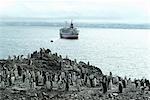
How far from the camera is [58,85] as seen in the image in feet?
77.3

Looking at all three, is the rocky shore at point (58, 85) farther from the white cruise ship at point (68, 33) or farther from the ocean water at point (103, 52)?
the white cruise ship at point (68, 33)

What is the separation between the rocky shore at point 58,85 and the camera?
21484 millimetres

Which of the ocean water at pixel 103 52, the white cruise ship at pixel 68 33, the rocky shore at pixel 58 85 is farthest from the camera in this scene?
the white cruise ship at pixel 68 33

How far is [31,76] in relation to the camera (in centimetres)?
2548

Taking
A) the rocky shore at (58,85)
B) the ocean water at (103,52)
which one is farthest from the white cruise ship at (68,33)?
the rocky shore at (58,85)

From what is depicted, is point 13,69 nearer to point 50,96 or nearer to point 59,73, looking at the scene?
point 59,73

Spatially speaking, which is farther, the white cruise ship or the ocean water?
the white cruise ship

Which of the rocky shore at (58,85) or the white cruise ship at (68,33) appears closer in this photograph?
the rocky shore at (58,85)

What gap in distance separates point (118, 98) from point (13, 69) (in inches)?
359

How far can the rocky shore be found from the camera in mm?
21484

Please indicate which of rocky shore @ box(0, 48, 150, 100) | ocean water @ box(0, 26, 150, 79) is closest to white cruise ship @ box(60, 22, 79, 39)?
ocean water @ box(0, 26, 150, 79)

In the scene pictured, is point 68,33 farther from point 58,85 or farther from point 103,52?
point 58,85

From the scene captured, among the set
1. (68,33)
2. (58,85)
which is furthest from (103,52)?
(58,85)

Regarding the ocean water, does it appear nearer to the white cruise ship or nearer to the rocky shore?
the white cruise ship
